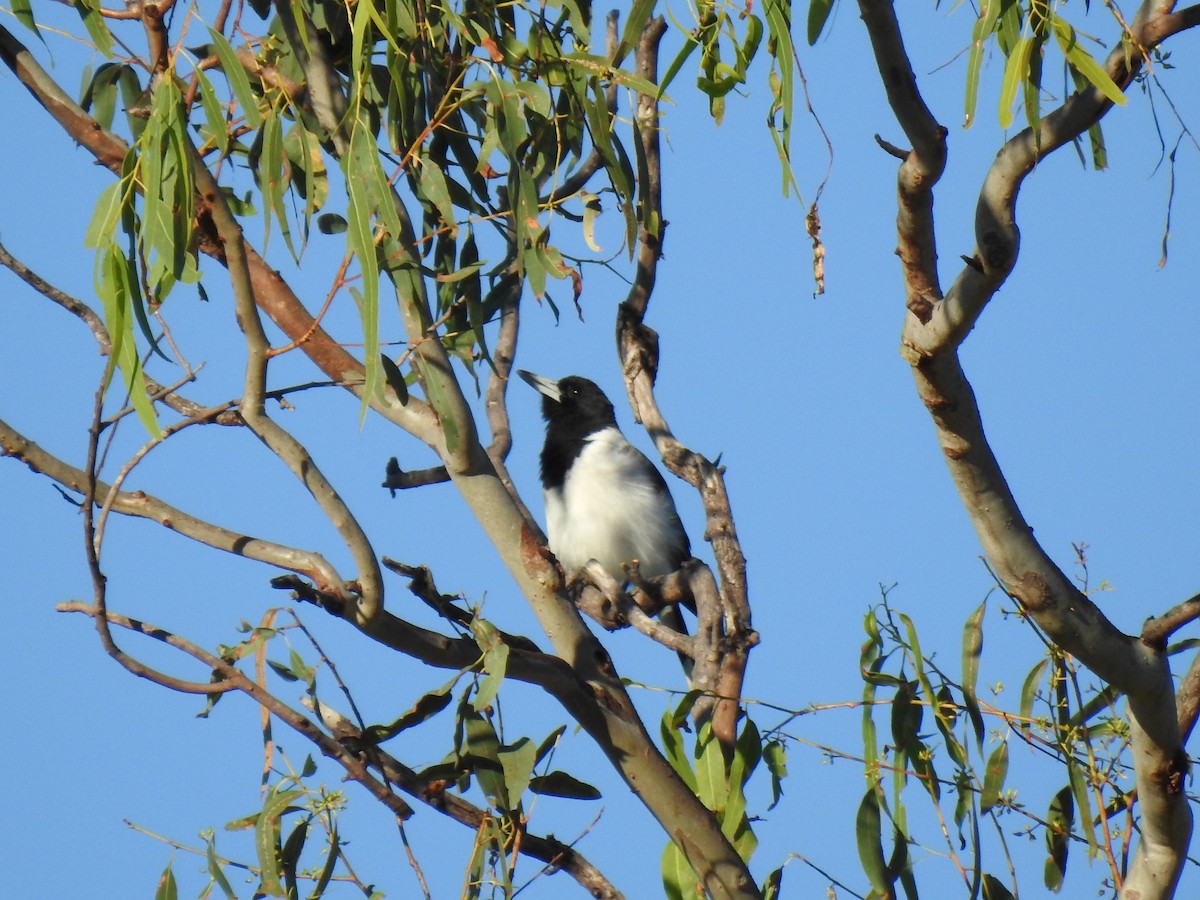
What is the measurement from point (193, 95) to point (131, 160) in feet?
1.58

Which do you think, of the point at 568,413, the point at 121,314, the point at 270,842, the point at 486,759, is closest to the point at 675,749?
the point at 486,759

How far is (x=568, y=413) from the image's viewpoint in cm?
488

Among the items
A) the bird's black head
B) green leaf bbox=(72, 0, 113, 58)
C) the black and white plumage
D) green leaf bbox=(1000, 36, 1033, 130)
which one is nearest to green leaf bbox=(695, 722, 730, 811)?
green leaf bbox=(1000, 36, 1033, 130)

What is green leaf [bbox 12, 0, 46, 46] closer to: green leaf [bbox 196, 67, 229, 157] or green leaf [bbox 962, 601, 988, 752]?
green leaf [bbox 196, 67, 229, 157]

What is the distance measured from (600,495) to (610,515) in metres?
0.08

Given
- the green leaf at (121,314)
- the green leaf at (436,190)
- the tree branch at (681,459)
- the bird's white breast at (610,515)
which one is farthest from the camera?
the bird's white breast at (610,515)

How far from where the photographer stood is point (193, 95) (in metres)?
2.15

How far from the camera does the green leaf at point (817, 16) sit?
167 centimetres

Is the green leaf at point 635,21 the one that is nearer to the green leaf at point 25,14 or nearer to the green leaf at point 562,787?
the green leaf at point 25,14

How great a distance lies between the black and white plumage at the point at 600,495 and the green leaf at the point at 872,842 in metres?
2.33

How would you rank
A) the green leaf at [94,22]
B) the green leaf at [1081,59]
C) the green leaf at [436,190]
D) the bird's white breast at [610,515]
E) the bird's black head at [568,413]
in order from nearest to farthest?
the green leaf at [1081,59] → the green leaf at [94,22] → the green leaf at [436,190] → the bird's white breast at [610,515] → the bird's black head at [568,413]

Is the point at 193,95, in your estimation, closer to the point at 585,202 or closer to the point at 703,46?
the point at 585,202

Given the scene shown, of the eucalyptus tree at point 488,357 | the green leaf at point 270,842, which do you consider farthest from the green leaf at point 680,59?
the green leaf at point 270,842

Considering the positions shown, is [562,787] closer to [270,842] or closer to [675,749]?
[675,749]
